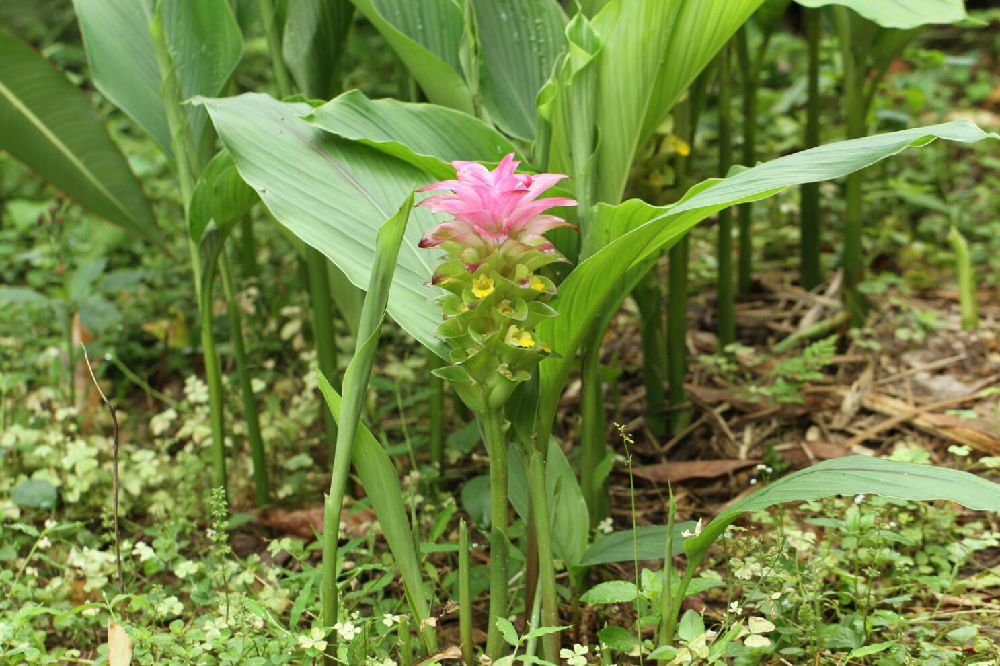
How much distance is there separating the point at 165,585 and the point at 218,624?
0.49 m

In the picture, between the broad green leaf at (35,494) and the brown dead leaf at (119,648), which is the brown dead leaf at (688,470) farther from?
the broad green leaf at (35,494)

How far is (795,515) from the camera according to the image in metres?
1.76

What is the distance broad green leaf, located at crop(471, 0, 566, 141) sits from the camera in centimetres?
148

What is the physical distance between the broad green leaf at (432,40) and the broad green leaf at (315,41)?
12 centimetres

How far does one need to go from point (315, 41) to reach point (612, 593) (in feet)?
3.26

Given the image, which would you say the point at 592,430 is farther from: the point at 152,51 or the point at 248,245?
the point at 248,245

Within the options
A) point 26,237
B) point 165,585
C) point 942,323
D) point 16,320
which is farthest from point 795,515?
point 26,237

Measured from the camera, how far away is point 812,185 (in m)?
2.17

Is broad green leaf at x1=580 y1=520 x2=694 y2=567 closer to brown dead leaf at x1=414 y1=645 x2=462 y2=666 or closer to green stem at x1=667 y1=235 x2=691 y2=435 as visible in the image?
brown dead leaf at x1=414 y1=645 x2=462 y2=666

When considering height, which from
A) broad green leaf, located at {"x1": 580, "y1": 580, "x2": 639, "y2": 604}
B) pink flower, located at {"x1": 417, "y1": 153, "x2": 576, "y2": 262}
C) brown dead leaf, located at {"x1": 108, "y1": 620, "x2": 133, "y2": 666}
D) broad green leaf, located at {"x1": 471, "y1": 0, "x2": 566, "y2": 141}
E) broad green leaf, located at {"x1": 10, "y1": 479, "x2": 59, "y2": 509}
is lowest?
brown dead leaf, located at {"x1": 108, "y1": 620, "x2": 133, "y2": 666}

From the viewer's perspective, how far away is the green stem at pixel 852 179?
2.02m

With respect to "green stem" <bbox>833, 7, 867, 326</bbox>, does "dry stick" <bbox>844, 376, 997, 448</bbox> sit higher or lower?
lower

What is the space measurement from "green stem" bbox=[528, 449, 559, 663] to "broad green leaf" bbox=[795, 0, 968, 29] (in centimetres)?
75

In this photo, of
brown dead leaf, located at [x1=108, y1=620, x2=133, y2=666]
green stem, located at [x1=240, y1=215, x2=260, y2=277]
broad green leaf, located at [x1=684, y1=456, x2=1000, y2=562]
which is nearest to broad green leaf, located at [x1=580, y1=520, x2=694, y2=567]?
broad green leaf, located at [x1=684, y1=456, x2=1000, y2=562]
